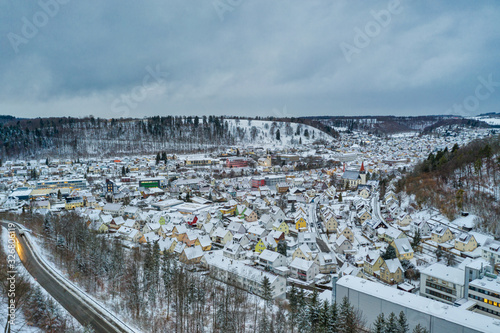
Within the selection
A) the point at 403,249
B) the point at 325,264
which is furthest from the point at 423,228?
the point at 325,264

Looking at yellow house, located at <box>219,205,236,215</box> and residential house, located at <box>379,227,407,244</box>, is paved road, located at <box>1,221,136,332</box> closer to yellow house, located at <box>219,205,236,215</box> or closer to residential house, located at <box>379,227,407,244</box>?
yellow house, located at <box>219,205,236,215</box>

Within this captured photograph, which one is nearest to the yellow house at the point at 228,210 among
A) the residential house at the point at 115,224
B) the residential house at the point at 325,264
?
the residential house at the point at 115,224

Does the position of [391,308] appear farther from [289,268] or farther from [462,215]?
[462,215]

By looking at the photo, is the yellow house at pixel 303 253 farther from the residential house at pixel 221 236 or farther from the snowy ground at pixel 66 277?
the snowy ground at pixel 66 277

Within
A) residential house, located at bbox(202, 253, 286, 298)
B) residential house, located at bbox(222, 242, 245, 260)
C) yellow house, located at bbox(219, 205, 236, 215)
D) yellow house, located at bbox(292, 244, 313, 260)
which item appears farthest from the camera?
yellow house, located at bbox(219, 205, 236, 215)

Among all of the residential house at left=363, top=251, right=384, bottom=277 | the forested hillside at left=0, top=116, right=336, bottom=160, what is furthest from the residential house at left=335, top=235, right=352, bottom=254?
the forested hillside at left=0, top=116, right=336, bottom=160

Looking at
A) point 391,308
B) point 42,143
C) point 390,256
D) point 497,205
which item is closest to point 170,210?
point 390,256
